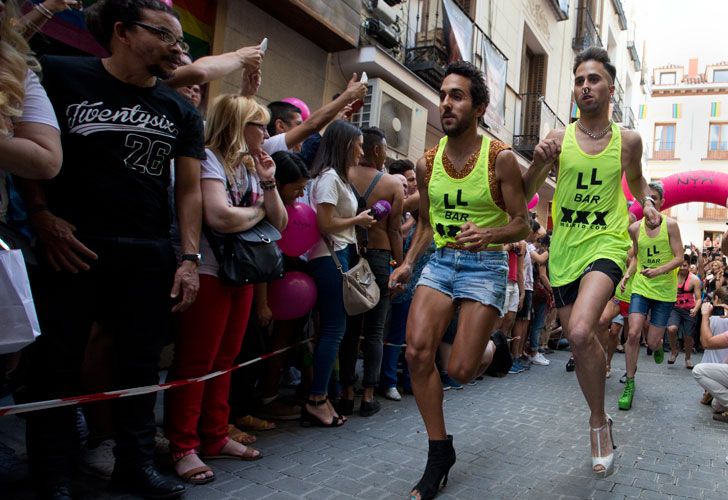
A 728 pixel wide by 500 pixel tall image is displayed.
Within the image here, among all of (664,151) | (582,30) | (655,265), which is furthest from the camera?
(664,151)

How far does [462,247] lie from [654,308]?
465 cm

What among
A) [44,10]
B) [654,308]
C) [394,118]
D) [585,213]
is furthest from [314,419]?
[394,118]

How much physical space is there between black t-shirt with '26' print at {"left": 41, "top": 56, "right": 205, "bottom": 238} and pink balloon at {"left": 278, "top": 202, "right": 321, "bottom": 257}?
130 cm

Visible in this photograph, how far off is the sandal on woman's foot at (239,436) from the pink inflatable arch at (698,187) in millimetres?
11318

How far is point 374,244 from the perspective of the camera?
4855 mm

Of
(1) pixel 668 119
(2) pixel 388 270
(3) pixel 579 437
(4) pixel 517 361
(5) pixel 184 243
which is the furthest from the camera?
(1) pixel 668 119

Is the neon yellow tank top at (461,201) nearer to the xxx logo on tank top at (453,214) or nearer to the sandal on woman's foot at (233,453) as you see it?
the xxx logo on tank top at (453,214)

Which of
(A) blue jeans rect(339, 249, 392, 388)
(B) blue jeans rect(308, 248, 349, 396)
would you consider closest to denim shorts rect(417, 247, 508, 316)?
(B) blue jeans rect(308, 248, 349, 396)

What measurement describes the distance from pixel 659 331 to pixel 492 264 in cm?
470

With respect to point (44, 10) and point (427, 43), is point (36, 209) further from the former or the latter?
point (427, 43)

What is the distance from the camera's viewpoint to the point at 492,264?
3.21 m

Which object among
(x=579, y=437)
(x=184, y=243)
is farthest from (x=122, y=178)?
(x=579, y=437)

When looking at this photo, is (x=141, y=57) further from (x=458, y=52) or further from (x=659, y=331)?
(x=458, y=52)

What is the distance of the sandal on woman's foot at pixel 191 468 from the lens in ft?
9.63
